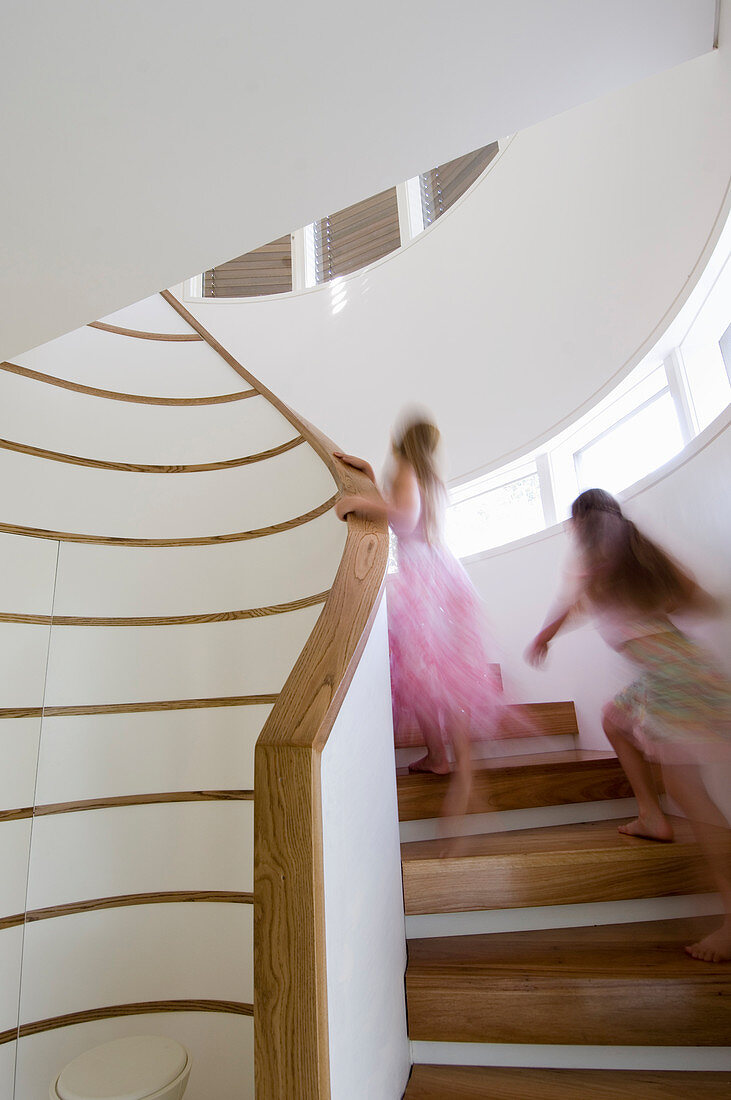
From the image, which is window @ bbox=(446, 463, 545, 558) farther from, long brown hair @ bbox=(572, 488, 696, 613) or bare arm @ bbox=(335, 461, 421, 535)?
long brown hair @ bbox=(572, 488, 696, 613)

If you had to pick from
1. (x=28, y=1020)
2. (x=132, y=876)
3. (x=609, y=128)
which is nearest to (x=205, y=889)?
(x=132, y=876)

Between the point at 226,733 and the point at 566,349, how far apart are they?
2.33 m

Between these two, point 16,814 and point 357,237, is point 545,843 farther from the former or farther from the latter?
point 357,237

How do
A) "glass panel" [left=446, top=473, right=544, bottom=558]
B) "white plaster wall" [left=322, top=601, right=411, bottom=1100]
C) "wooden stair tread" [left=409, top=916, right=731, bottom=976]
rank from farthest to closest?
"glass panel" [left=446, top=473, right=544, bottom=558] < "wooden stair tread" [left=409, top=916, right=731, bottom=976] < "white plaster wall" [left=322, top=601, right=411, bottom=1100]

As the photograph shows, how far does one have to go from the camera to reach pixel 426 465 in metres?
2.21

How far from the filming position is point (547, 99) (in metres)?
1.67

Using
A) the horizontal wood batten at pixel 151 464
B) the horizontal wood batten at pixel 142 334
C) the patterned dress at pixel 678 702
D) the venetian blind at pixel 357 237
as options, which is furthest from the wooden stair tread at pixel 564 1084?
the venetian blind at pixel 357 237

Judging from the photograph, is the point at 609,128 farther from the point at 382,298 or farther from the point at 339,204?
the point at 339,204

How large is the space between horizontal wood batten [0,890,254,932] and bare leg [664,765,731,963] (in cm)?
111

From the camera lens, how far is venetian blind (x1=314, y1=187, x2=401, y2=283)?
182 inches

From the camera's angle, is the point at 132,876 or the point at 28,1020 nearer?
the point at 28,1020

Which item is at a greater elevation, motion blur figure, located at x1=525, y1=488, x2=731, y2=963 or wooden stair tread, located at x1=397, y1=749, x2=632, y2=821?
motion blur figure, located at x1=525, y1=488, x2=731, y2=963

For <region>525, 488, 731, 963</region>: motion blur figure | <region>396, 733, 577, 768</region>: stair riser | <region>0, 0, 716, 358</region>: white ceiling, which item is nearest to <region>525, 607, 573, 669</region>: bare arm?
<region>525, 488, 731, 963</region>: motion blur figure

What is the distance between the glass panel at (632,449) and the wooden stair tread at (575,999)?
1.77 m
